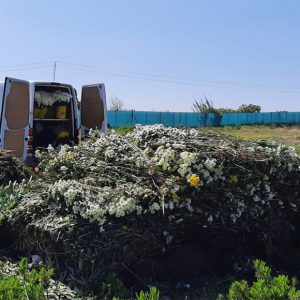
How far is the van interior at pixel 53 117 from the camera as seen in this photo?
38.4ft

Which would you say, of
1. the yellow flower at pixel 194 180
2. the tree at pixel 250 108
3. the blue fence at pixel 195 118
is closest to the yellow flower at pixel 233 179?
the yellow flower at pixel 194 180

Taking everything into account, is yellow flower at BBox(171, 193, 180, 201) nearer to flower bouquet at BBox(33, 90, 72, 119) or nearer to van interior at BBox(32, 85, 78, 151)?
van interior at BBox(32, 85, 78, 151)

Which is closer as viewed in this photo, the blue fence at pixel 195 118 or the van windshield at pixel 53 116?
the van windshield at pixel 53 116

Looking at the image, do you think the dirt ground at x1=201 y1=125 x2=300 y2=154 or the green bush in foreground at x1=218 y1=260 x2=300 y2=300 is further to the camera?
the dirt ground at x1=201 y1=125 x2=300 y2=154

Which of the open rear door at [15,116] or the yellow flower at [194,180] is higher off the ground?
the open rear door at [15,116]

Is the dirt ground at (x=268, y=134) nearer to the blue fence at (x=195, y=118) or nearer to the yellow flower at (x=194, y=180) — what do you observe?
the blue fence at (x=195, y=118)

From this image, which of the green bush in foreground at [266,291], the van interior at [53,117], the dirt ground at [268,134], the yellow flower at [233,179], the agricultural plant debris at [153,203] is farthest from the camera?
the dirt ground at [268,134]

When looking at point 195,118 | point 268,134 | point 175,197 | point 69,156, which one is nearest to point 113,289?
point 175,197

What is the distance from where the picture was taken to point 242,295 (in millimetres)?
3570

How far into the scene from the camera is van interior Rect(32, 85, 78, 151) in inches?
461

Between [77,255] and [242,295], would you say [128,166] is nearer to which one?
[77,255]

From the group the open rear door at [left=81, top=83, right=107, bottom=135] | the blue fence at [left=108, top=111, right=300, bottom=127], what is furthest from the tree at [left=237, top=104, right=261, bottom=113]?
the open rear door at [left=81, top=83, right=107, bottom=135]

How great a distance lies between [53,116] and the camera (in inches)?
471

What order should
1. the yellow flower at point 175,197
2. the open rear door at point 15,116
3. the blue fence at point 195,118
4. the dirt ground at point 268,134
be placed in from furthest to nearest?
1. the blue fence at point 195,118
2. the dirt ground at point 268,134
3. the open rear door at point 15,116
4. the yellow flower at point 175,197
